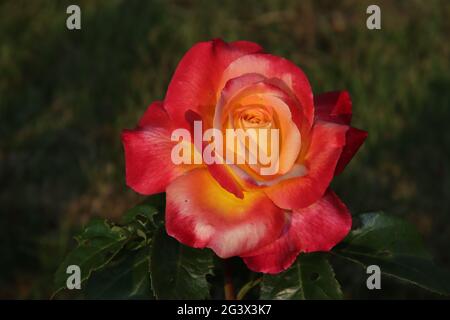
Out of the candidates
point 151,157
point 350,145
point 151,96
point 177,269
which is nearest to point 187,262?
point 177,269

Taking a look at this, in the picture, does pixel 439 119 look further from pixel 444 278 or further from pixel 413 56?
pixel 444 278

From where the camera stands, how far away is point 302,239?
1037mm

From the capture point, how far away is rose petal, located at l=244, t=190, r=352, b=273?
1.03m

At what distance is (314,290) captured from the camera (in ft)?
3.62

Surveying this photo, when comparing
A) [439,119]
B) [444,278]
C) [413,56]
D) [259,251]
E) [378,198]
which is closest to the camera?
Result: [259,251]

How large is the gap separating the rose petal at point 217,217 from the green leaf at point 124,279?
0.13 meters

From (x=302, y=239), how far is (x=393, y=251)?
195 millimetres

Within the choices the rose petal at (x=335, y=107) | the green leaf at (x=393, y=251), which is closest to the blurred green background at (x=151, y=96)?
the green leaf at (x=393, y=251)

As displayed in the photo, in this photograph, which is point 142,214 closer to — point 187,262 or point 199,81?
point 187,262

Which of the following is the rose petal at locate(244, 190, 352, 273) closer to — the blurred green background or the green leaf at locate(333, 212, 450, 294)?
the green leaf at locate(333, 212, 450, 294)

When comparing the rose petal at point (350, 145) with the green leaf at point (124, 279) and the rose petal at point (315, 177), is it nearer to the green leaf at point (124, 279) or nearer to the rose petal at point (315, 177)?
the rose petal at point (315, 177)

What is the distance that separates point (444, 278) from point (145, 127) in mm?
440

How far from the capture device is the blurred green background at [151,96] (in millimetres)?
2596
